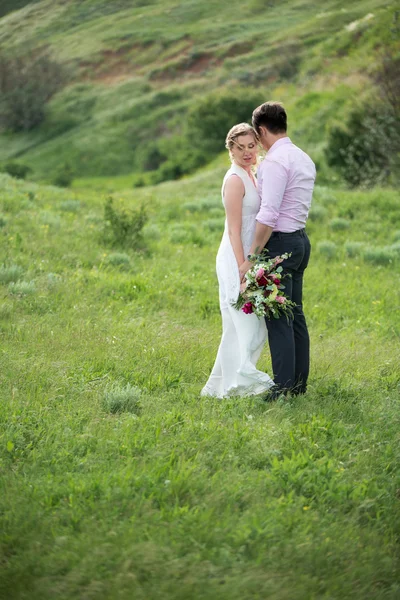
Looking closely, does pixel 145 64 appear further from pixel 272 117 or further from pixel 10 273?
pixel 272 117

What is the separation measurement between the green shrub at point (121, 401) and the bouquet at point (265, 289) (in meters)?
1.19

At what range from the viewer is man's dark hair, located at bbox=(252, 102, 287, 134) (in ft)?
17.2

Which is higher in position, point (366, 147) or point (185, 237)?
point (185, 237)

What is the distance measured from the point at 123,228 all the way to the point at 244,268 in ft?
19.9

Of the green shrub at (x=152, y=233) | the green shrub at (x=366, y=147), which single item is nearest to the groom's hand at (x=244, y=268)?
the green shrub at (x=152, y=233)

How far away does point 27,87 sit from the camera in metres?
68.9

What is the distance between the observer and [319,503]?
3.91m

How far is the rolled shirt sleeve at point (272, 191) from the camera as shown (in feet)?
17.0

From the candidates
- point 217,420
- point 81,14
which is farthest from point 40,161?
point 217,420

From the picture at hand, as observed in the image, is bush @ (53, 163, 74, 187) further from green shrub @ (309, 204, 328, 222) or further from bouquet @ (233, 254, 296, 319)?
bouquet @ (233, 254, 296, 319)

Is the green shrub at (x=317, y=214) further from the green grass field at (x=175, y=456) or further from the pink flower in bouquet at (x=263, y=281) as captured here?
the pink flower in bouquet at (x=263, y=281)

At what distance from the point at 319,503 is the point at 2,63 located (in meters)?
73.6

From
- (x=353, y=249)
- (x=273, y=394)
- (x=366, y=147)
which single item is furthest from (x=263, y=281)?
(x=366, y=147)

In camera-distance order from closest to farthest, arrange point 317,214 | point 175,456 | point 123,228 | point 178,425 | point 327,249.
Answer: point 175,456 < point 178,425 < point 123,228 < point 327,249 < point 317,214
